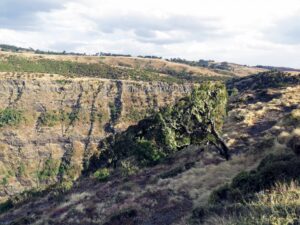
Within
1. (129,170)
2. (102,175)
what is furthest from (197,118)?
(102,175)

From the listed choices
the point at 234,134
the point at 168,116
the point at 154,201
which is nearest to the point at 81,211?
the point at 154,201

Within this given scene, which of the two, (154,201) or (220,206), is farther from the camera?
(154,201)

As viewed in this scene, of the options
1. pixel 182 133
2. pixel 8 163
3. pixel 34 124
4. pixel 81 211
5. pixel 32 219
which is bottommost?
pixel 8 163

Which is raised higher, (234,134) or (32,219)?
(234,134)

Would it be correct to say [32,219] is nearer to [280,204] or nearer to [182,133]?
[182,133]

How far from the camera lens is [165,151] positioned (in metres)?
47.5

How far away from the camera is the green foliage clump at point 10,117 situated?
630ft

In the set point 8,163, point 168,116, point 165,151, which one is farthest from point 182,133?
point 8,163

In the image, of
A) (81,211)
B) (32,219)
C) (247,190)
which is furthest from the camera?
(32,219)

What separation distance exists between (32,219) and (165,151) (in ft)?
72.9

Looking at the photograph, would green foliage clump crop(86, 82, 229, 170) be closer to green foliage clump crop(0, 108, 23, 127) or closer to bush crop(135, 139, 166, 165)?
bush crop(135, 139, 166, 165)

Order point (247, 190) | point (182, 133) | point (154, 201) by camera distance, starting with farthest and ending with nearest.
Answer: point (182, 133)
point (154, 201)
point (247, 190)

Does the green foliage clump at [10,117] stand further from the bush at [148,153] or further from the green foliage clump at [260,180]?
the green foliage clump at [260,180]

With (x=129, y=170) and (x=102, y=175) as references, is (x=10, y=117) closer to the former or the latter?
(x=102, y=175)
